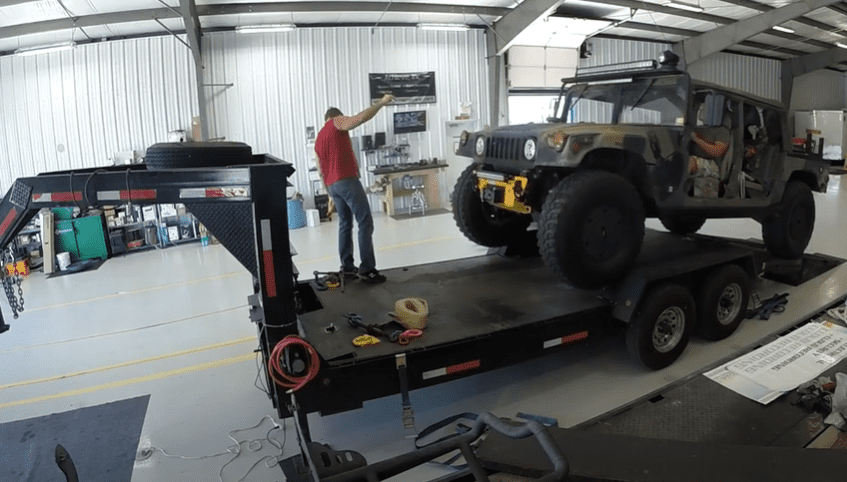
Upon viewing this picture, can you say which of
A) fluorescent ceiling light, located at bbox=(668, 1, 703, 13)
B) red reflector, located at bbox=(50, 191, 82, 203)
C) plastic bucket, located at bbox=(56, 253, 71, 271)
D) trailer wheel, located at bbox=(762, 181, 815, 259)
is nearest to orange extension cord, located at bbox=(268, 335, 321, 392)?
red reflector, located at bbox=(50, 191, 82, 203)

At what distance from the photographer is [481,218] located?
5.75m

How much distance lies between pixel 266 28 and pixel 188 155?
9.25 metres

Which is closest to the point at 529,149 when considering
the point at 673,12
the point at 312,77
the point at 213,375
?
the point at 213,375

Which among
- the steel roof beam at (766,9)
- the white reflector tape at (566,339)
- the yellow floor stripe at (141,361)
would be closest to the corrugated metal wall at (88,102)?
the yellow floor stripe at (141,361)

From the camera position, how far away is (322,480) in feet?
5.82

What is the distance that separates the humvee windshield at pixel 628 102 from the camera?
5219 millimetres

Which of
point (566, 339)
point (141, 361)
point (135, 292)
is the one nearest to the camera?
point (566, 339)

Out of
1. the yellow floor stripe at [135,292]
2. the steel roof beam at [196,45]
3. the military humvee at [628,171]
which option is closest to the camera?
the military humvee at [628,171]

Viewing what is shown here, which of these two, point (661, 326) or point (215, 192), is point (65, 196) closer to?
point (215, 192)

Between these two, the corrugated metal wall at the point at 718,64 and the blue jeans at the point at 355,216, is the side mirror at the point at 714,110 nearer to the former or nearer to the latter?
the blue jeans at the point at 355,216

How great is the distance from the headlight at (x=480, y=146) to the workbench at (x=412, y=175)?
7106 millimetres

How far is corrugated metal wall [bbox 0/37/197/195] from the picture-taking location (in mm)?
11289

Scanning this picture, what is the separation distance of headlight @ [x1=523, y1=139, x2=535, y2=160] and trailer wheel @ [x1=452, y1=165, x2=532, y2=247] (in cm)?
91

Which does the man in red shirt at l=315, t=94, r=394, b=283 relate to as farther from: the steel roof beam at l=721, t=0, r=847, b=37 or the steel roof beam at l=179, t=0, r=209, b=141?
the steel roof beam at l=721, t=0, r=847, b=37
